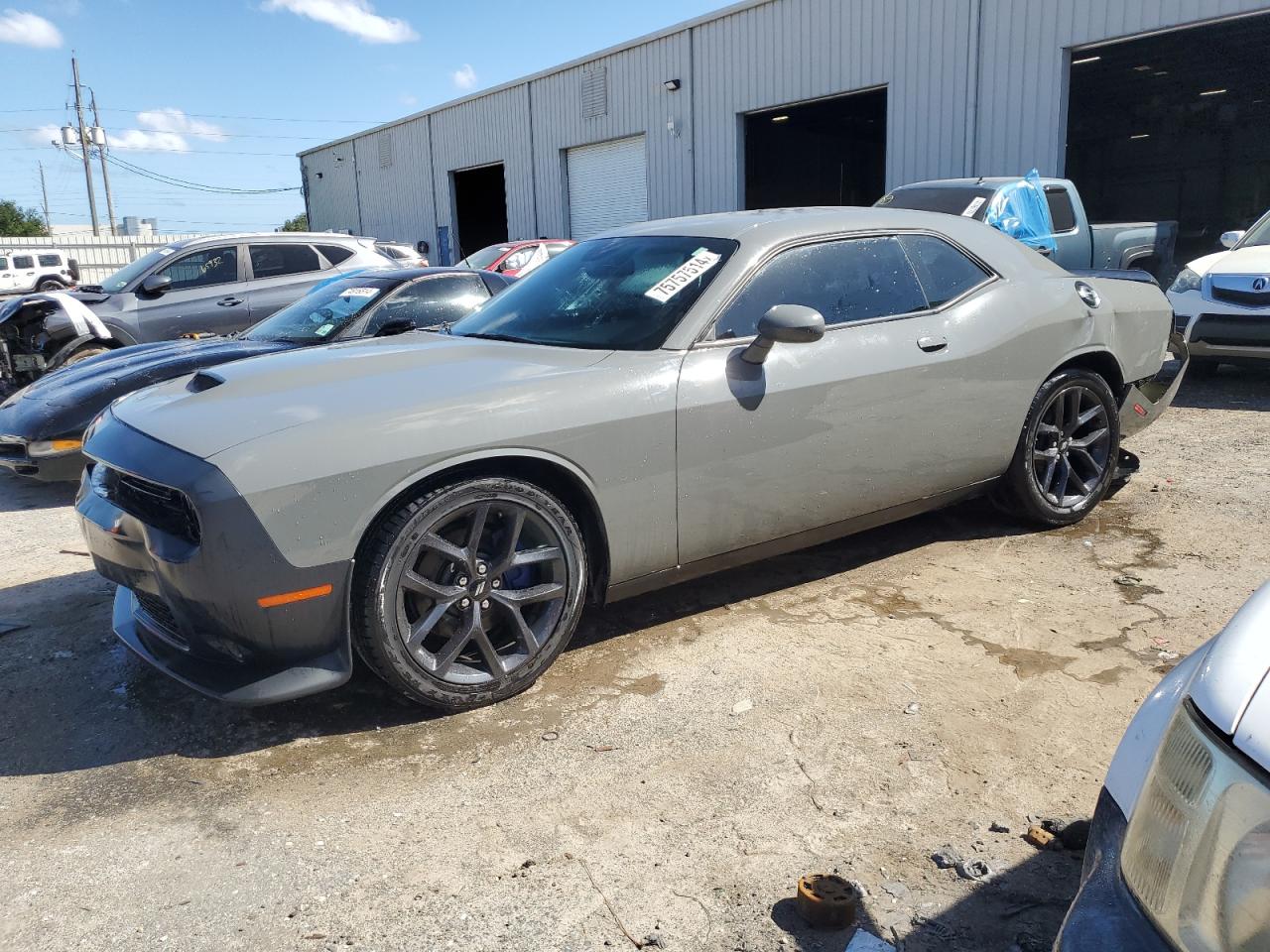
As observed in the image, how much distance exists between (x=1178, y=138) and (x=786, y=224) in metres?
32.9

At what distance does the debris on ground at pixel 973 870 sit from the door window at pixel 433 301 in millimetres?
4738

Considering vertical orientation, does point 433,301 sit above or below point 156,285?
below

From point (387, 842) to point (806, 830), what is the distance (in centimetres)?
105

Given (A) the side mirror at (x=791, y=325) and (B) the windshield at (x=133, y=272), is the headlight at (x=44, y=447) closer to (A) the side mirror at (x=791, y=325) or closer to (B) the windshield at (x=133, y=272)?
(B) the windshield at (x=133, y=272)

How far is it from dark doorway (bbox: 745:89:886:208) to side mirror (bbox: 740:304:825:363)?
1919cm

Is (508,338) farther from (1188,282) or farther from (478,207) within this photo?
(478,207)

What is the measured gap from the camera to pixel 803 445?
142 inches

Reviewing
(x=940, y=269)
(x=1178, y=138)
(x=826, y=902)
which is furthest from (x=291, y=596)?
(x=1178, y=138)

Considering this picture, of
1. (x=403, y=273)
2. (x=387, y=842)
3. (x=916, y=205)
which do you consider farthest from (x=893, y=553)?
(x=916, y=205)

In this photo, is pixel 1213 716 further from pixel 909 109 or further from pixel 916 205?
pixel 909 109

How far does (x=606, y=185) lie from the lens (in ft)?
70.8

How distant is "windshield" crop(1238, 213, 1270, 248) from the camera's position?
337 inches

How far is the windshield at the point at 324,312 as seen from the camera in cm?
608

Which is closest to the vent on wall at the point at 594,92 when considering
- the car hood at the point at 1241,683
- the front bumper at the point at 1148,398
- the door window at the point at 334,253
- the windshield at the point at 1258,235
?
the door window at the point at 334,253
